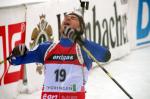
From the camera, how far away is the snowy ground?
4871mm

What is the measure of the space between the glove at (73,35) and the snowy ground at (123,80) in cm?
196

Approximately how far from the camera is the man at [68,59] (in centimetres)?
295

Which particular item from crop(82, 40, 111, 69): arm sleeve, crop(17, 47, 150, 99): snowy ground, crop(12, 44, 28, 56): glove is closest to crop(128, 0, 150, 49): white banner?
crop(17, 47, 150, 99): snowy ground

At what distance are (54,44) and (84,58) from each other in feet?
0.85

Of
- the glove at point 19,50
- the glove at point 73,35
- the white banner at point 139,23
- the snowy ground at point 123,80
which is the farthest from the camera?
the white banner at point 139,23

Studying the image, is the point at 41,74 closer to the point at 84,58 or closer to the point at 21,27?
the point at 21,27

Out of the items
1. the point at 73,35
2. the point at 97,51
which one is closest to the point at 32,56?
the point at 73,35

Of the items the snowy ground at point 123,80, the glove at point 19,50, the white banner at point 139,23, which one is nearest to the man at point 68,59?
the glove at point 19,50

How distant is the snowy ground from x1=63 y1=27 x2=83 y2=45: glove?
1960 mm

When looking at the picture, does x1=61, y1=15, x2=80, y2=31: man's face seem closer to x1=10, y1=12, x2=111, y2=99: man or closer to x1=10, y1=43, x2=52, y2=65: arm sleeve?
x1=10, y1=12, x2=111, y2=99: man

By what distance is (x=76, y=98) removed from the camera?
302 cm

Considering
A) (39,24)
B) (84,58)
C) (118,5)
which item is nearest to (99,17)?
(118,5)

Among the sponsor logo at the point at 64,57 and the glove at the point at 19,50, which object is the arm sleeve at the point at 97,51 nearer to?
the sponsor logo at the point at 64,57

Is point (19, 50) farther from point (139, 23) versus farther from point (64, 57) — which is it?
point (139, 23)
